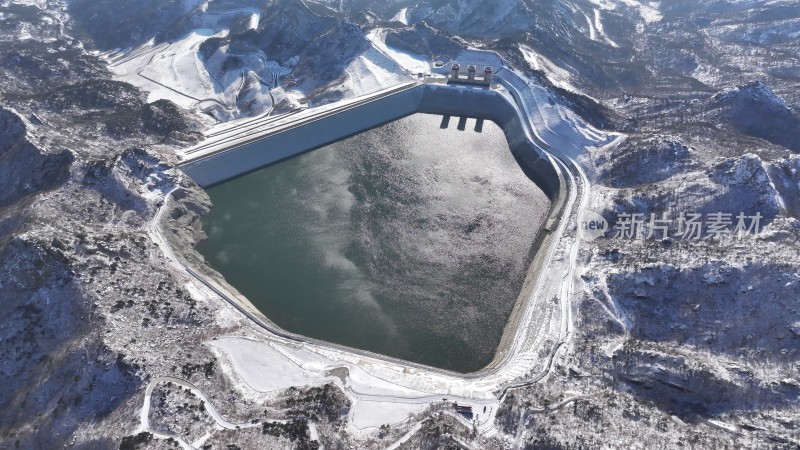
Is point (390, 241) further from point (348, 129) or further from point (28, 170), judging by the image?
point (28, 170)

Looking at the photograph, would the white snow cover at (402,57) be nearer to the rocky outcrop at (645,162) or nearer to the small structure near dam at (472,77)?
the small structure near dam at (472,77)

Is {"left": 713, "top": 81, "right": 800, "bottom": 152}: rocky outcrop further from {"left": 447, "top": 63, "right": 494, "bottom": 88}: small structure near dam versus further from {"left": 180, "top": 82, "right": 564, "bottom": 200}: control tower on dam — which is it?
{"left": 447, "top": 63, "right": 494, "bottom": 88}: small structure near dam

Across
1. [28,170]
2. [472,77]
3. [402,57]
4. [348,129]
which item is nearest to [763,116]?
[472,77]

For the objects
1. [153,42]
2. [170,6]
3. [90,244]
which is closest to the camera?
[90,244]

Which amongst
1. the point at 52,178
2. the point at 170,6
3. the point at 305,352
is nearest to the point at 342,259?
the point at 305,352

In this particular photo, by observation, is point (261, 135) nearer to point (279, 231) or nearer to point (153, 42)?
point (279, 231)

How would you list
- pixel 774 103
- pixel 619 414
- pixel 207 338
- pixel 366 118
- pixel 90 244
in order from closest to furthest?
→ pixel 619 414 → pixel 207 338 → pixel 90 244 → pixel 774 103 → pixel 366 118
